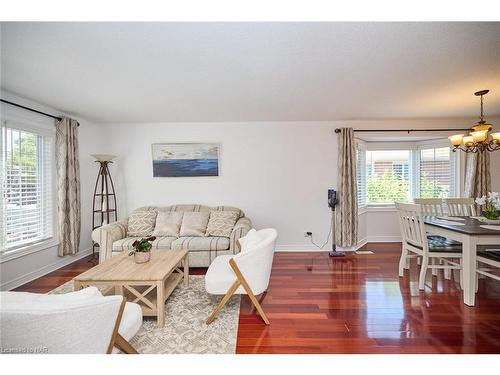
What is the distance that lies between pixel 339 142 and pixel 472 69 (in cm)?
203

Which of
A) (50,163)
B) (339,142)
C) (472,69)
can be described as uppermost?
(472,69)

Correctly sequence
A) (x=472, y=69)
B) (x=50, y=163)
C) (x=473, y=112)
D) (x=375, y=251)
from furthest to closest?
(x=375, y=251) → (x=473, y=112) → (x=50, y=163) → (x=472, y=69)

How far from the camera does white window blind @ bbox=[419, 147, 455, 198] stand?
462 cm

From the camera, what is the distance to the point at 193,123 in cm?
430

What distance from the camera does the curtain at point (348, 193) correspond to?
4121 mm

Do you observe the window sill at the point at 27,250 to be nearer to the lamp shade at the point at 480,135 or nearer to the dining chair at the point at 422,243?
the dining chair at the point at 422,243

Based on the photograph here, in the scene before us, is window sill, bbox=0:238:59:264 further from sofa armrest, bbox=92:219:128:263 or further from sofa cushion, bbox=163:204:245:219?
sofa cushion, bbox=163:204:245:219

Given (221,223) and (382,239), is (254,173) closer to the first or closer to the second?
(221,223)

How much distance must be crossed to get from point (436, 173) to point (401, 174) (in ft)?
2.11

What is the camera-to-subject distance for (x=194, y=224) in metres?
3.72
